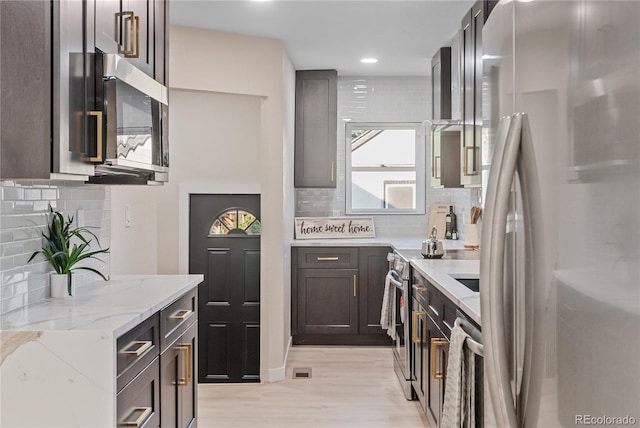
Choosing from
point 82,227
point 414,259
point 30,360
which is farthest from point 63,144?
point 414,259

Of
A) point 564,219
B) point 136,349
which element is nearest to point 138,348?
point 136,349

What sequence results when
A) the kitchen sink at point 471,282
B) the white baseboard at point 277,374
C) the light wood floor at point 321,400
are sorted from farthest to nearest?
the white baseboard at point 277,374 → the light wood floor at point 321,400 → the kitchen sink at point 471,282

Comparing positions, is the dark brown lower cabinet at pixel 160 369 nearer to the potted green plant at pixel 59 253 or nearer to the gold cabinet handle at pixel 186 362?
the gold cabinet handle at pixel 186 362

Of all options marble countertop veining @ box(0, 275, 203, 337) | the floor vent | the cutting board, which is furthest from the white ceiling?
the floor vent

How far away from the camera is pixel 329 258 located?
16.6 feet

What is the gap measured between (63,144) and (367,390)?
2.93 metres

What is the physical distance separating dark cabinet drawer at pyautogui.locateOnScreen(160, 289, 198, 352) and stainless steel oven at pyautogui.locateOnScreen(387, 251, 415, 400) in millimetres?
1543

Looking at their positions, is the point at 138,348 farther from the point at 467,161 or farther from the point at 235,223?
the point at 235,223

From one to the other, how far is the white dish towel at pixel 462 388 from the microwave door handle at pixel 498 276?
3.57 feet

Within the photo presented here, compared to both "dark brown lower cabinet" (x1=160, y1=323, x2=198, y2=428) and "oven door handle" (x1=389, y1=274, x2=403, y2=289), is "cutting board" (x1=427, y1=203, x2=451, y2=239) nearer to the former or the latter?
"oven door handle" (x1=389, y1=274, x2=403, y2=289)

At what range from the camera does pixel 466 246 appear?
4359 millimetres

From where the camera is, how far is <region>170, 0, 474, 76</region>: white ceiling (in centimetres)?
351

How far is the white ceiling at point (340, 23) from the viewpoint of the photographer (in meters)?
3.51

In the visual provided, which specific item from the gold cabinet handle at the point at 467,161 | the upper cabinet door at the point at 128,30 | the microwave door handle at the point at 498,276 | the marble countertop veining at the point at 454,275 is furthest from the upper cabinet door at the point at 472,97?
the microwave door handle at the point at 498,276
